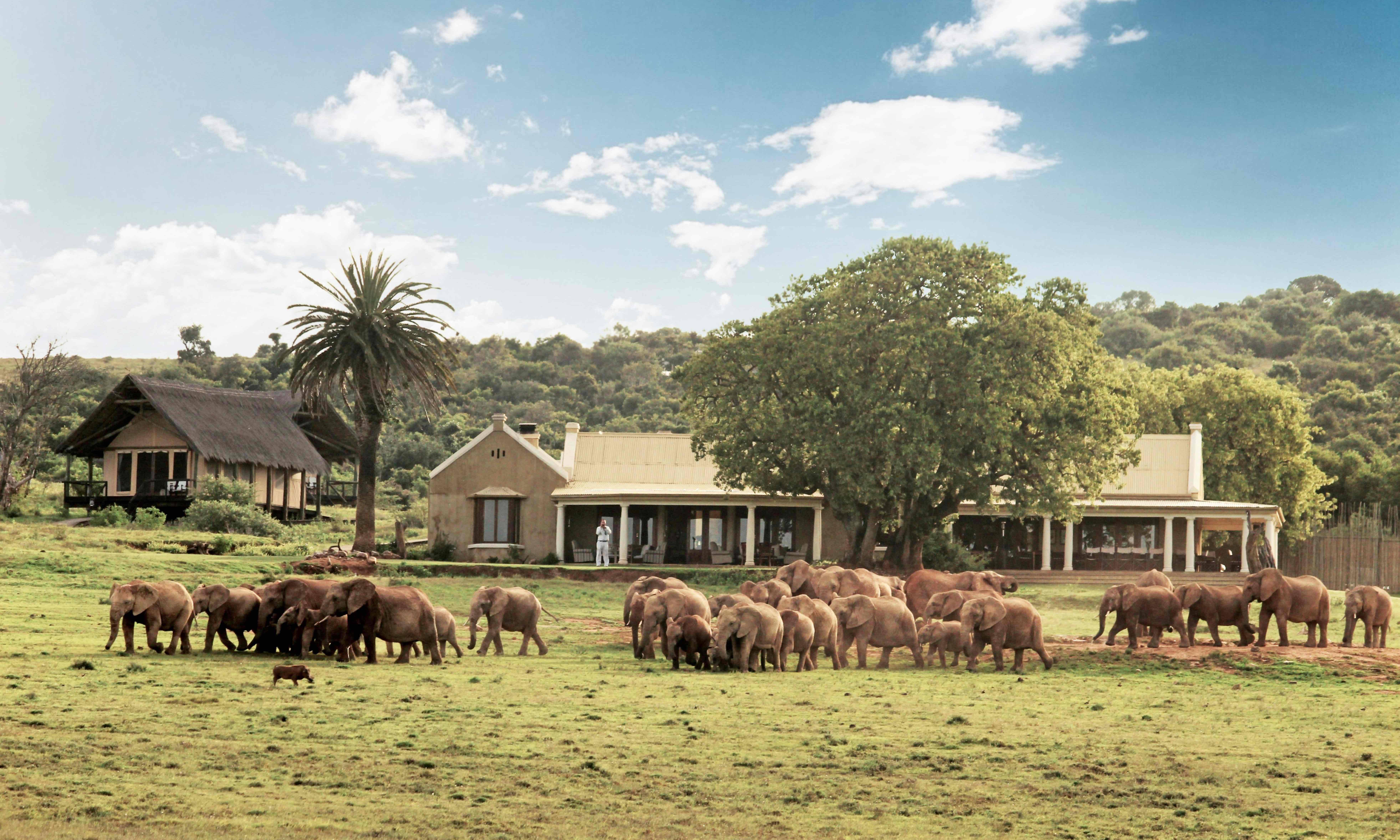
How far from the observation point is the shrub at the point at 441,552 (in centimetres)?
4975

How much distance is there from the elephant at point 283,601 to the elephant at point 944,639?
9.20m

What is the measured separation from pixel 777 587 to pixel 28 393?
44355 millimetres

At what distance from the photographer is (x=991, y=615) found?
Result: 843 inches

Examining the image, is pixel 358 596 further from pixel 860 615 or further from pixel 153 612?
pixel 860 615

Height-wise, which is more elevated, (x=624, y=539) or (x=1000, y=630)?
(x=624, y=539)

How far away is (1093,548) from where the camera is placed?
54562mm

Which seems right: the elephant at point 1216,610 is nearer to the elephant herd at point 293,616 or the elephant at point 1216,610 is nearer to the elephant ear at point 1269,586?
the elephant ear at point 1269,586


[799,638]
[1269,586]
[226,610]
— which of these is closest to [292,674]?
[226,610]

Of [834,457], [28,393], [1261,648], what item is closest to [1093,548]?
[834,457]

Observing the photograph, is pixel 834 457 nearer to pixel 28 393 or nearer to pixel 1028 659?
pixel 1028 659

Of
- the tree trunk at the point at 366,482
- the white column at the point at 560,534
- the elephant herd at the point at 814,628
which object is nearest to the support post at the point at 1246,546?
the white column at the point at 560,534

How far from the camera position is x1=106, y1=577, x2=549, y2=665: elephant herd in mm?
19312

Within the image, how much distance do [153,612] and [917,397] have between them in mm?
27614

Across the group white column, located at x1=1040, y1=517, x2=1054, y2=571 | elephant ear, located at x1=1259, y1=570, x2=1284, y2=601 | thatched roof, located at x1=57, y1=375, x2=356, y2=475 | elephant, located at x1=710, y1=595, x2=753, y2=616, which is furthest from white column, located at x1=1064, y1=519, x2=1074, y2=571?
thatched roof, located at x1=57, y1=375, x2=356, y2=475
